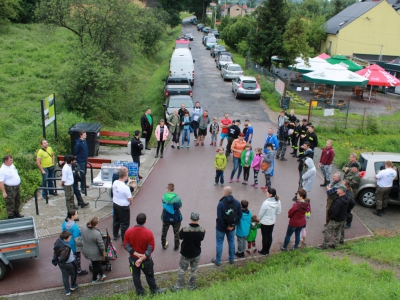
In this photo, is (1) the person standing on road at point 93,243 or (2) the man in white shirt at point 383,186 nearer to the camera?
(1) the person standing on road at point 93,243

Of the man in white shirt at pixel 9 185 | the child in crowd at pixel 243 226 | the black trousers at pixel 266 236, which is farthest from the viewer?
the man in white shirt at pixel 9 185

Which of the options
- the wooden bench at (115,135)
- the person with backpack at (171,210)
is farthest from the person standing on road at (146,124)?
the person with backpack at (171,210)

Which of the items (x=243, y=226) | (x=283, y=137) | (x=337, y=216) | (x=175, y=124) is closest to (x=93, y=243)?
(x=243, y=226)

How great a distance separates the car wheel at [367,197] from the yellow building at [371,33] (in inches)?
1465

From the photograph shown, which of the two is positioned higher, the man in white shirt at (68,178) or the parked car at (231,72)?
the parked car at (231,72)

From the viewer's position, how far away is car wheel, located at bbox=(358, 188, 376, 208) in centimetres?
1139

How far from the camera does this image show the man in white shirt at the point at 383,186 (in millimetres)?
10680

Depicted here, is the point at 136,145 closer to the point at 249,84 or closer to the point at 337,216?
the point at 337,216

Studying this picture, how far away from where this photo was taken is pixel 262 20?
3322 centimetres

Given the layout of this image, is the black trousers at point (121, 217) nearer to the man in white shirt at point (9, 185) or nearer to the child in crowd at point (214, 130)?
the man in white shirt at point (9, 185)

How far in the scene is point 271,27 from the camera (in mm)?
32812

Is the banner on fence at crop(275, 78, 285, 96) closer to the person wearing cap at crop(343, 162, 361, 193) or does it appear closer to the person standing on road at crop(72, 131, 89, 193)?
the person wearing cap at crop(343, 162, 361, 193)

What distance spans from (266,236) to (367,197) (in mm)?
4536

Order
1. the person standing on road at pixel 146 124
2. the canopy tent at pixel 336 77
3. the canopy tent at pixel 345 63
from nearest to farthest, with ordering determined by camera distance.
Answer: the person standing on road at pixel 146 124, the canopy tent at pixel 336 77, the canopy tent at pixel 345 63
